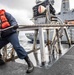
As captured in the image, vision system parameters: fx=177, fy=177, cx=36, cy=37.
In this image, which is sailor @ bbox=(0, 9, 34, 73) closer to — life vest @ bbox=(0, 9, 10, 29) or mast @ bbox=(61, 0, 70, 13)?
life vest @ bbox=(0, 9, 10, 29)

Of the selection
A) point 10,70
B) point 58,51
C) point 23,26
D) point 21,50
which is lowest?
point 58,51

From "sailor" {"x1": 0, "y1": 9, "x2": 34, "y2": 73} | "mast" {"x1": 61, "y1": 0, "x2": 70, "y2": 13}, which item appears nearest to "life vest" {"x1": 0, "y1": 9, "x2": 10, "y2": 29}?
"sailor" {"x1": 0, "y1": 9, "x2": 34, "y2": 73}

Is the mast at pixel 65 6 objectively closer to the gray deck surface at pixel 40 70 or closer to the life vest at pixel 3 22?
the gray deck surface at pixel 40 70

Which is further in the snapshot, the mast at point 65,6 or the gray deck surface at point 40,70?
the mast at point 65,6

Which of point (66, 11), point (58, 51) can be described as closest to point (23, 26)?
point (58, 51)

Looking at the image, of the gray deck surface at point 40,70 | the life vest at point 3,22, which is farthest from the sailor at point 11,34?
the gray deck surface at point 40,70

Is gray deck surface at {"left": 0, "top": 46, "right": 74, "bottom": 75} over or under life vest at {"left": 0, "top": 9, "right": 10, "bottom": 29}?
under

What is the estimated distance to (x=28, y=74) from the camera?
11.9ft

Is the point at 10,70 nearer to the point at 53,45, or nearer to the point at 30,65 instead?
the point at 30,65

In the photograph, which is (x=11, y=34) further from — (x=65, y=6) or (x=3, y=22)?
(x=65, y=6)

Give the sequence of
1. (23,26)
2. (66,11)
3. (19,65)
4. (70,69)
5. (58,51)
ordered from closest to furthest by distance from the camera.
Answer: (70,69)
(19,65)
(23,26)
(58,51)
(66,11)

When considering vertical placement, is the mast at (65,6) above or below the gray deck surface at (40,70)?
above

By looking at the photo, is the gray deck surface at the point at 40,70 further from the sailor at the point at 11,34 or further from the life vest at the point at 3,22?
the life vest at the point at 3,22

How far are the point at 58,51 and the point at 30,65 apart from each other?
4.93 meters
